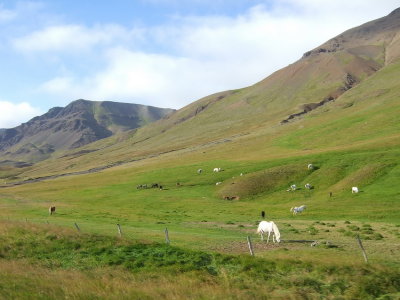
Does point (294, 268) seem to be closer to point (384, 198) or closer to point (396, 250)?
point (396, 250)

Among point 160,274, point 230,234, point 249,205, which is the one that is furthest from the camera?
point 249,205

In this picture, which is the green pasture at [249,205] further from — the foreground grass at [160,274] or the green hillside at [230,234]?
the foreground grass at [160,274]

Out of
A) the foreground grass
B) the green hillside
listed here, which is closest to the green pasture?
the green hillside

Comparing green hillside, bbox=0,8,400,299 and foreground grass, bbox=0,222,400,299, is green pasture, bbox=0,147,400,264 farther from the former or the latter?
foreground grass, bbox=0,222,400,299

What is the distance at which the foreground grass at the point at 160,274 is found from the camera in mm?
16359

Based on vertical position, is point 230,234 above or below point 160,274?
below

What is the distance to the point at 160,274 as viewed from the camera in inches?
832

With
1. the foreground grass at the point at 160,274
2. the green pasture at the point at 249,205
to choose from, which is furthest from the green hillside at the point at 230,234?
the green pasture at the point at 249,205

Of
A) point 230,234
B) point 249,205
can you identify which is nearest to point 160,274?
point 230,234

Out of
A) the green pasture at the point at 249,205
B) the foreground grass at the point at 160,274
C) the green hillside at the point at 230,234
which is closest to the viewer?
the foreground grass at the point at 160,274

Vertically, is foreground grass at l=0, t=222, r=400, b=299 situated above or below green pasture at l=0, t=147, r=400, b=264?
above

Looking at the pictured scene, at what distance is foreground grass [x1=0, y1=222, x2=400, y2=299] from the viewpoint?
16.4 metres

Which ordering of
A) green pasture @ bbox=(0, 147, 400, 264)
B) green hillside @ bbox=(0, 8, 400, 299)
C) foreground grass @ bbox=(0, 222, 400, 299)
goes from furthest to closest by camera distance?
green pasture @ bbox=(0, 147, 400, 264)
green hillside @ bbox=(0, 8, 400, 299)
foreground grass @ bbox=(0, 222, 400, 299)

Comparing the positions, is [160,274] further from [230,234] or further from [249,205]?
[249,205]
